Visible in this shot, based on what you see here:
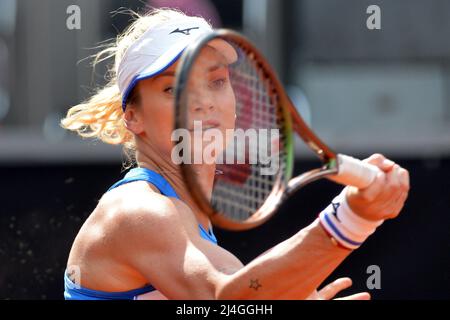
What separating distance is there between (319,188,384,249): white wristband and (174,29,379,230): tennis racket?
0.20ft

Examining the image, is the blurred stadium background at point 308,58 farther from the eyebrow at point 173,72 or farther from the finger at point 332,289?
the finger at point 332,289

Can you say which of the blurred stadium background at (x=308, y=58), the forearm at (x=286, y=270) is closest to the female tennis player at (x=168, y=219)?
the forearm at (x=286, y=270)

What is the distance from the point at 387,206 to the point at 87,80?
12.1ft

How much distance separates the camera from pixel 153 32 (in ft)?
8.87

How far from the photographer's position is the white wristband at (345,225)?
2289 millimetres

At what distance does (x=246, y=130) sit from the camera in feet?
8.50

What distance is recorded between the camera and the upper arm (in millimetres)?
2328

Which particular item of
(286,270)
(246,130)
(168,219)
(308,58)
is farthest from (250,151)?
(308,58)

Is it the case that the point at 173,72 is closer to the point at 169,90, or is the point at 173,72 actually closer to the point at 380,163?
the point at 169,90

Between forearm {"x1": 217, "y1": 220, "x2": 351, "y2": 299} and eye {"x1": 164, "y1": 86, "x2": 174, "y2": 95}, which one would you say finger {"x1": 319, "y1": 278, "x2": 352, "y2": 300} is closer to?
forearm {"x1": 217, "y1": 220, "x2": 351, "y2": 299}

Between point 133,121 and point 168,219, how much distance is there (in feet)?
1.36

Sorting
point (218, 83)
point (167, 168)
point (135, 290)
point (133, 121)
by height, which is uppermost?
point (218, 83)
